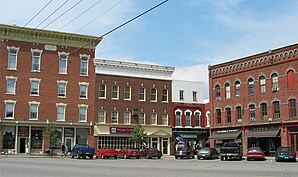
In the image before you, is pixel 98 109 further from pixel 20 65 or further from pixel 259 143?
pixel 259 143

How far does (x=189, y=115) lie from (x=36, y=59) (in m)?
22.9

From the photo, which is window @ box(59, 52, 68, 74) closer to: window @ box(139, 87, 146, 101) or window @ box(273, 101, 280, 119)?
window @ box(139, 87, 146, 101)

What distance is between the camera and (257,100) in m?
47.9

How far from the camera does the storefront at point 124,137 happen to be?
52031 mm

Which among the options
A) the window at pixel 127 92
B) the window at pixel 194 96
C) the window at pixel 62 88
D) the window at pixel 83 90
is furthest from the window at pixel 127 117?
the window at pixel 194 96

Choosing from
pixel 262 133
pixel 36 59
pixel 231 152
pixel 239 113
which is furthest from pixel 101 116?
pixel 262 133

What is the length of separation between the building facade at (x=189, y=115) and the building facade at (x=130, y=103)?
1560mm

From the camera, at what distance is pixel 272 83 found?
46312 millimetres

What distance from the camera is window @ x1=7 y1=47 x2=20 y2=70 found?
48625mm

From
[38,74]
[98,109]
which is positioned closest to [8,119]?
[38,74]

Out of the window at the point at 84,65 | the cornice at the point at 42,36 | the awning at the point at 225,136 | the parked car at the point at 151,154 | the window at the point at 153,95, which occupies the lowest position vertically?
the parked car at the point at 151,154

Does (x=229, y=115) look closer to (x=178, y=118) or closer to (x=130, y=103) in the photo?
(x=178, y=118)

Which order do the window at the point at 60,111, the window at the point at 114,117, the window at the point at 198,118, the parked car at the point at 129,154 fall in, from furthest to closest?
the window at the point at 198,118 → the window at the point at 114,117 → the window at the point at 60,111 → the parked car at the point at 129,154

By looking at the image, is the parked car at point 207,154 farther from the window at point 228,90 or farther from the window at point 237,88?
the window at point 228,90
